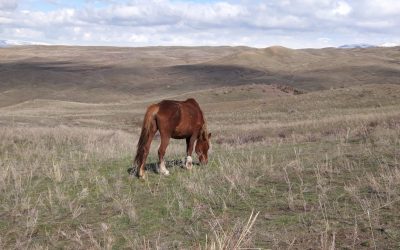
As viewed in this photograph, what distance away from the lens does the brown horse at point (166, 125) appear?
1025 centimetres

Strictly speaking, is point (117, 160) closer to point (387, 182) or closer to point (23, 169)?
point (23, 169)

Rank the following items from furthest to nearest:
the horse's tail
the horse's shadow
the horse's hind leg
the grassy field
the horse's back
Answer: the horse's shadow, the horse's back, the horse's tail, the horse's hind leg, the grassy field

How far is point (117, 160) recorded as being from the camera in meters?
12.4

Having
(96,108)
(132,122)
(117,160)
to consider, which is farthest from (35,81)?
(117,160)

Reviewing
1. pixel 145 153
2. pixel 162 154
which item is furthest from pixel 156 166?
pixel 145 153

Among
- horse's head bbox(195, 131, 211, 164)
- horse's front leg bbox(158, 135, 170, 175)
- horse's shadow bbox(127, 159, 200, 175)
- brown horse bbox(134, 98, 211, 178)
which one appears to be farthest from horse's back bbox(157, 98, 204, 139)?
horse's shadow bbox(127, 159, 200, 175)

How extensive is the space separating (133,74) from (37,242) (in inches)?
3232

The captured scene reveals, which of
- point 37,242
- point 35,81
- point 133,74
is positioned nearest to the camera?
point 37,242

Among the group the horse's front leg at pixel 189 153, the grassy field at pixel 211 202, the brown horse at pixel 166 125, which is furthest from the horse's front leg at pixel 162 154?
the horse's front leg at pixel 189 153

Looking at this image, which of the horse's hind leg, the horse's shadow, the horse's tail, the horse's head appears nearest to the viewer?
the horse's hind leg

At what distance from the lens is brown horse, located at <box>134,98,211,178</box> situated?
1025 cm

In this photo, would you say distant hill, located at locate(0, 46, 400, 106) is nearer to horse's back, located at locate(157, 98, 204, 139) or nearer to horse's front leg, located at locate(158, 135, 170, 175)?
horse's back, located at locate(157, 98, 204, 139)

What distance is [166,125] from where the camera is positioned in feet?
34.1

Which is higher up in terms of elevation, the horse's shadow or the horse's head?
the horse's head
